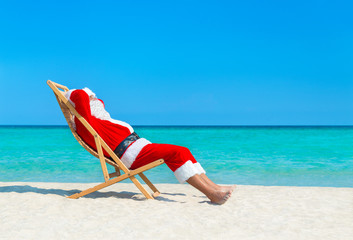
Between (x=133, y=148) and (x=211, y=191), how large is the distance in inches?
40.3

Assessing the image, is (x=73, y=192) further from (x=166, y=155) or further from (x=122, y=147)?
(x=166, y=155)

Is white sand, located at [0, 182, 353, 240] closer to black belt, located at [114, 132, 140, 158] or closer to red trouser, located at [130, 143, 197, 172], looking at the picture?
red trouser, located at [130, 143, 197, 172]

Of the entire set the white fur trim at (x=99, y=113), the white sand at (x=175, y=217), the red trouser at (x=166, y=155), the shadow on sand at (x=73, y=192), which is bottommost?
the shadow on sand at (x=73, y=192)

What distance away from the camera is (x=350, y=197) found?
4480 millimetres

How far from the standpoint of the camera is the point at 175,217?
333 centimetres

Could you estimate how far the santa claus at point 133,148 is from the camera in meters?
3.85

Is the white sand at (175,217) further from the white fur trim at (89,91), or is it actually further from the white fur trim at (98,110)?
the white fur trim at (89,91)

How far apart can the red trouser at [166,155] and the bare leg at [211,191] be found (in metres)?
0.22

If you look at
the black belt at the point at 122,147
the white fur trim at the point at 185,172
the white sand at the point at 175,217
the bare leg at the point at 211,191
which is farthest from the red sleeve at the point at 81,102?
the bare leg at the point at 211,191

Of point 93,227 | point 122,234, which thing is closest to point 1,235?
point 93,227

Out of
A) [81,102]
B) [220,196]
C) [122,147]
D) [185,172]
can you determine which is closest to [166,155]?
[185,172]

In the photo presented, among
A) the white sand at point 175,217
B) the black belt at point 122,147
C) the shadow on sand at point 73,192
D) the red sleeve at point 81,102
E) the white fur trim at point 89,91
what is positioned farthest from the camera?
the shadow on sand at point 73,192

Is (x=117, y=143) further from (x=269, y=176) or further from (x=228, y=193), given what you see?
(x=269, y=176)

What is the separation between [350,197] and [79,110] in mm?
3548
